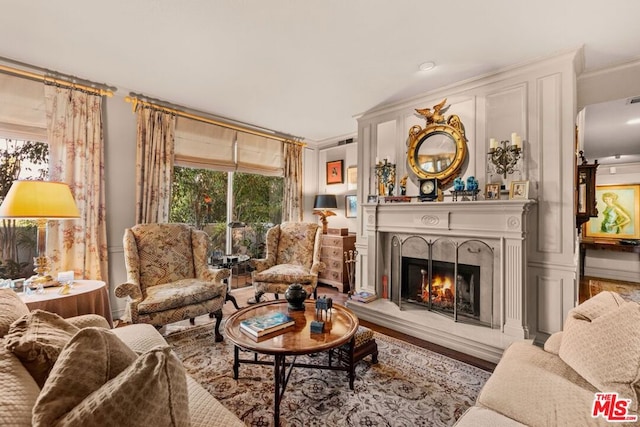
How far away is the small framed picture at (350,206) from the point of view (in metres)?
5.02

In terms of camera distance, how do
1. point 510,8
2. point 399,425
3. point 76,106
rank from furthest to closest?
point 76,106, point 510,8, point 399,425

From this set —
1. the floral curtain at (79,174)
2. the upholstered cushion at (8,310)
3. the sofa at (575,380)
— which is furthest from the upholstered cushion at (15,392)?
the floral curtain at (79,174)

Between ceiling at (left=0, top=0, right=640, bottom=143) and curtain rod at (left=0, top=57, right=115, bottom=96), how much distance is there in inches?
2.7

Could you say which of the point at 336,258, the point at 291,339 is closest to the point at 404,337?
the point at 291,339

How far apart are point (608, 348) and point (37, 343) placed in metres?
2.22

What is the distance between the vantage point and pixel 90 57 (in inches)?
103

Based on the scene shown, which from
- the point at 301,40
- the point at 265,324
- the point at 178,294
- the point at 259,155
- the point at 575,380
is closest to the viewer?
the point at 575,380

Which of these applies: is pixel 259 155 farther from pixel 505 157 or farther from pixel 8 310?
pixel 8 310

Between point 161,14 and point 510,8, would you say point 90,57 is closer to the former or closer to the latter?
point 161,14

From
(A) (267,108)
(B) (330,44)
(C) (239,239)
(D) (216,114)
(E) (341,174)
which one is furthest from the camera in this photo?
(E) (341,174)

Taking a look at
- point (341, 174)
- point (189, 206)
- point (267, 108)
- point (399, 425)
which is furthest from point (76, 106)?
point (399, 425)

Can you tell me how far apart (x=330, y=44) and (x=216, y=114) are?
Answer: 2.29m

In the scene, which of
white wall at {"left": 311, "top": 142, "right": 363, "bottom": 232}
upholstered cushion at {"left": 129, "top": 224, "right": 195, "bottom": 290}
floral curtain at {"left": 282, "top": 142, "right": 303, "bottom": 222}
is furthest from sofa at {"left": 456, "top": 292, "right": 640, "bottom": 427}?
floral curtain at {"left": 282, "top": 142, "right": 303, "bottom": 222}
